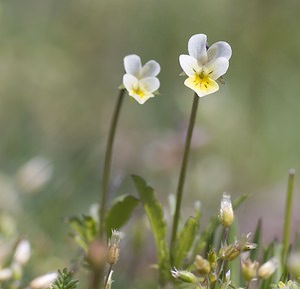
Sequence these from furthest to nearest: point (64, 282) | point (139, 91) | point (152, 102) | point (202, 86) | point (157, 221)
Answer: point (152, 102) < point (157, 221) < point (139, 91) < point (202, 86) < point (64, 282)

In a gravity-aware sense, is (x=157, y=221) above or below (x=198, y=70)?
below

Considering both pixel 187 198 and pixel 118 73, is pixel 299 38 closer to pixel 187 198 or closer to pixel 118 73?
pixel 118 73

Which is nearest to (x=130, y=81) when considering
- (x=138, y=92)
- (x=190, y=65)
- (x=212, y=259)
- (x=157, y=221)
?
(x=138, y=92)

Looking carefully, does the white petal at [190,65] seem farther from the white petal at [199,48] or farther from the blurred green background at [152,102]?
the blurred green background at [152,102]

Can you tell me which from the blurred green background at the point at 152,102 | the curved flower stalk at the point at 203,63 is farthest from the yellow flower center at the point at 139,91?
the blurred green background at the point at 152,102

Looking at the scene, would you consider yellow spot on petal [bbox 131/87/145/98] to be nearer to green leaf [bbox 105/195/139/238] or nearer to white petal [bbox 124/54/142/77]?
white petal [bbox 124/54/142/77]

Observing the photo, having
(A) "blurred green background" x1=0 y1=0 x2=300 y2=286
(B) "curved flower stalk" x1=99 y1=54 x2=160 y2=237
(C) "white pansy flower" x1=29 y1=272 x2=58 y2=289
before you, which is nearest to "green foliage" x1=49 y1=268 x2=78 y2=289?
(C) "white pansy flower" x1=29 y1=272 x2=58 y2=289

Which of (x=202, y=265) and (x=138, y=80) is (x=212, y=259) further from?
(x=138, y=80)
